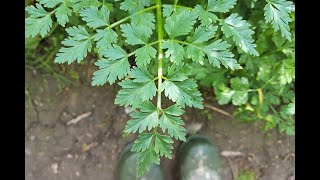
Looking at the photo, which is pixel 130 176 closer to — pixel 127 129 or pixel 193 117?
pixel 193 117

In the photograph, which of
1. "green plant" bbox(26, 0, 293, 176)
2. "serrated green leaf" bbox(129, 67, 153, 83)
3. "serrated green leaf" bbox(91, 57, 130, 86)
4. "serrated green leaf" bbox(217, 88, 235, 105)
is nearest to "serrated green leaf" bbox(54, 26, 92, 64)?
"green plant" bbox(26, 0, 293, 176)

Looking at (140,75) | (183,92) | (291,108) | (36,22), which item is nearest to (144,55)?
(140,75)

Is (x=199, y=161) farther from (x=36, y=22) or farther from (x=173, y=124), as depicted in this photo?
(x=36, y=22)

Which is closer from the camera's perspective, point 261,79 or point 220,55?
point 220,55

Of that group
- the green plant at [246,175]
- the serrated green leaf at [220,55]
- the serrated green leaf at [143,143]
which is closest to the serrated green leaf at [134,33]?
the serrated green leaf at [220,55]

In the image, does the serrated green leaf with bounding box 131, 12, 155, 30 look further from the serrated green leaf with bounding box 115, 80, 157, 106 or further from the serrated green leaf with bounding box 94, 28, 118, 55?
the serrated green leaf with bounding box 115, 80, 157, 106
